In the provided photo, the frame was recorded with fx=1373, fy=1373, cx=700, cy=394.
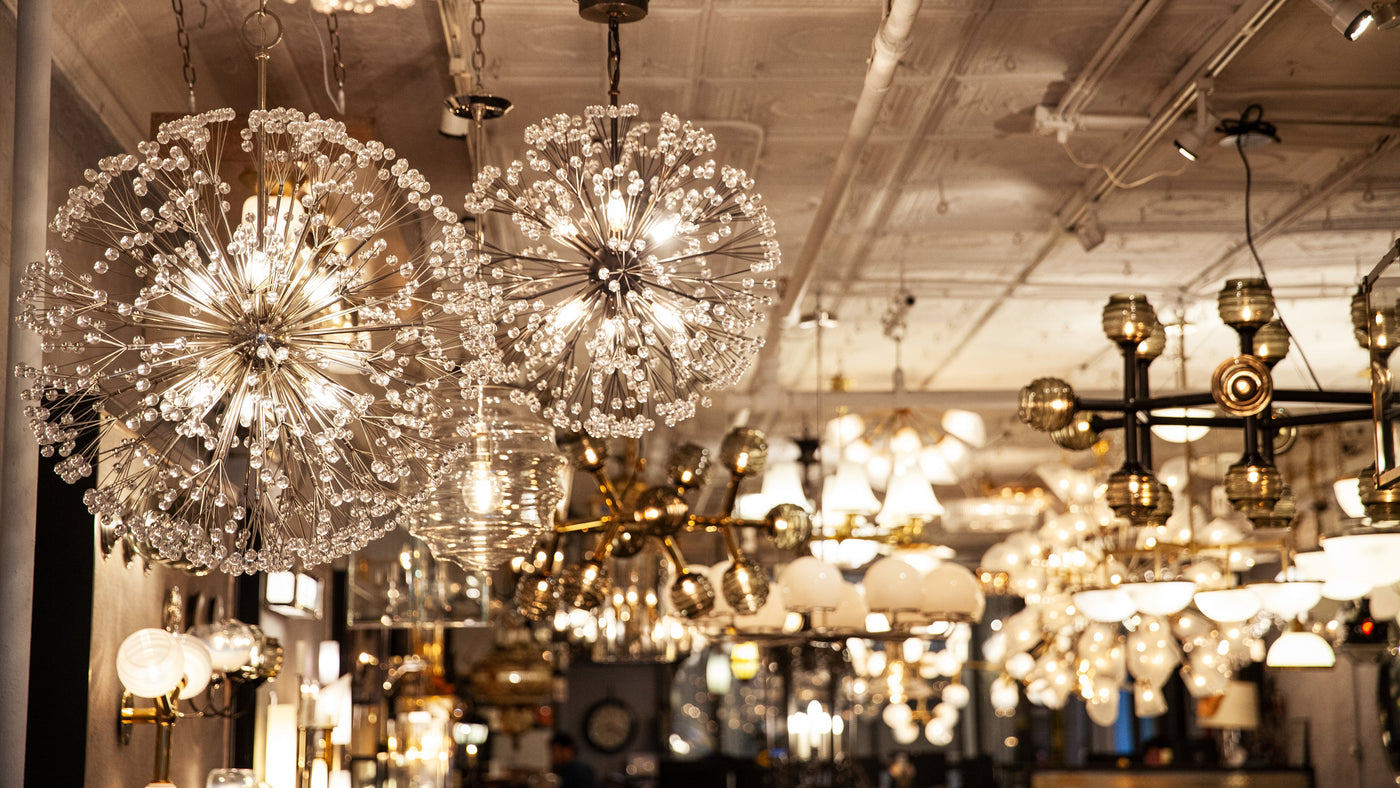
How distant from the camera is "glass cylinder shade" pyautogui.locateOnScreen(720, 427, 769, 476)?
5020 mm

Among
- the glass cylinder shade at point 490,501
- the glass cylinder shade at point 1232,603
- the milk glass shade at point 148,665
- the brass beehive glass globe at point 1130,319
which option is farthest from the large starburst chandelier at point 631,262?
the glass cylinder shade at point 1232,603

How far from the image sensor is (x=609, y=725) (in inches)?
854

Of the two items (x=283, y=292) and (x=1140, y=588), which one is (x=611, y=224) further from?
(x=1140, y=588)

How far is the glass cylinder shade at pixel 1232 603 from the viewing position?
5.16 metres

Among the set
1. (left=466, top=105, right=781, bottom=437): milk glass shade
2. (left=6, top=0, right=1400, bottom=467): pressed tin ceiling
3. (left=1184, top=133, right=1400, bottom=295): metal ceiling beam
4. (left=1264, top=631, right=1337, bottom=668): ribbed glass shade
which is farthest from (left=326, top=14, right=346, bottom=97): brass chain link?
(left=1264, top=631, right=1337, bottom=668): ribbed glass shade

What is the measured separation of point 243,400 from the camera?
1990mm

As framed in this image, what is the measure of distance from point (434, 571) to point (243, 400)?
14.5 feet

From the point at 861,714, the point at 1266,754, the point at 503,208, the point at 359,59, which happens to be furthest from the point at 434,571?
the point at 861,714

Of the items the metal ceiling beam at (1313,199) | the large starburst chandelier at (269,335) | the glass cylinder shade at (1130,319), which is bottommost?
the large starburst chandelier at (269,335)

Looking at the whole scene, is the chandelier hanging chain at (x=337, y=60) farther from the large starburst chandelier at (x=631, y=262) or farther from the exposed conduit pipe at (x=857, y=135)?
the exposed conduit pipe at (x=857, y=135)

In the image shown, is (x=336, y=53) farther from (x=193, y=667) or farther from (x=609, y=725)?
(x=609, y=725)

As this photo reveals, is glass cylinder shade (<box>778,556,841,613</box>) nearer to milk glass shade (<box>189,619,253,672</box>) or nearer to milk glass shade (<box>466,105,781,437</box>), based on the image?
milk glass shade (<box>189,619,253,672</box>)

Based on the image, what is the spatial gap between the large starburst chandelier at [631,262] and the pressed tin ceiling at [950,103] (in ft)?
6.11

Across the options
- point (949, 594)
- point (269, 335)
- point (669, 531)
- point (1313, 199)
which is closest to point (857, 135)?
point (669, 531)
